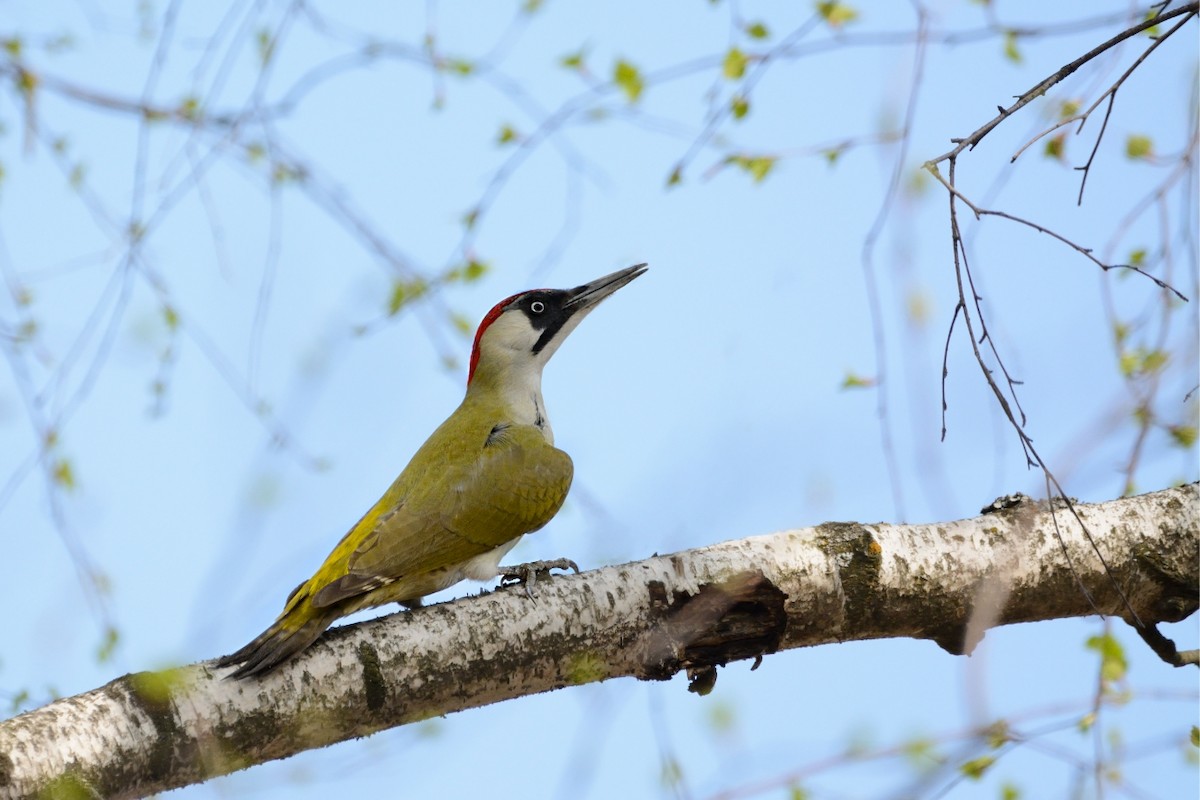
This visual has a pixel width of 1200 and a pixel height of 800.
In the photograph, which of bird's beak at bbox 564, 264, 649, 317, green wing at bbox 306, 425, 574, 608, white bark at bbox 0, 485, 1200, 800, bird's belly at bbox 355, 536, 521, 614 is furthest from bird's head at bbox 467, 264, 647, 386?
white bark at bbox 0, 485, 1200, 800

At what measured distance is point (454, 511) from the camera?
479 centimetres

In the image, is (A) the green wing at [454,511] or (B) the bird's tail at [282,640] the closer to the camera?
(B) the bird's tail at [282,640]

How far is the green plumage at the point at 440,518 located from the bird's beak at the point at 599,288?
39.5 inches

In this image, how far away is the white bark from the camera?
3254 mm

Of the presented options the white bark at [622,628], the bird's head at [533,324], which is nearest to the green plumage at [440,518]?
the white bark at [622,628]

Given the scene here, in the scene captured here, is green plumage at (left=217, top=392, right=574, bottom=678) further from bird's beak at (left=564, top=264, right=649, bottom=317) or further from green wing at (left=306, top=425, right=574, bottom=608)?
bird's beak at (left=564, top=264, right=649, bottom=317)

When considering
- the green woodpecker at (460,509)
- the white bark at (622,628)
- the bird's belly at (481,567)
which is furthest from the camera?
the bird's belly at (481,567)

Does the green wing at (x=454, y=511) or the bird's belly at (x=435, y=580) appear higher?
the green wing at (x=454, y=511)

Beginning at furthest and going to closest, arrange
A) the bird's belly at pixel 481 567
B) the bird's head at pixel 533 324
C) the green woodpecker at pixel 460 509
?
the bird's head at pixel 533 324 → the bird's belly at pixel 481 567 → the green woodpecker at pixel 460 509

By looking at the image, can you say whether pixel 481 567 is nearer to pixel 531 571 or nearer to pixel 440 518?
pixel 440 518

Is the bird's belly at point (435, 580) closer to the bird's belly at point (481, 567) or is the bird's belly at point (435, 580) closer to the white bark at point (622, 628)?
Result: the bird's belly at point (481, 567)

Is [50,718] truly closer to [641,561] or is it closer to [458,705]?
[458,705]

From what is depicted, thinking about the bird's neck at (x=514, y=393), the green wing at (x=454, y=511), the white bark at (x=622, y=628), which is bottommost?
the white bark at (x=622, y=628)

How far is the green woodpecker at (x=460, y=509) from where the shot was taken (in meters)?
3.97
